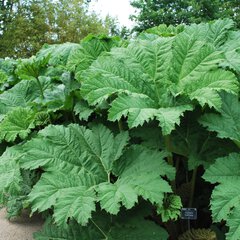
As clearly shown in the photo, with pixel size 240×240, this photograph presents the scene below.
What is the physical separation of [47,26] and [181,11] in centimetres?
679

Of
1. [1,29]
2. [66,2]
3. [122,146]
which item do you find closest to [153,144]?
[122,146]

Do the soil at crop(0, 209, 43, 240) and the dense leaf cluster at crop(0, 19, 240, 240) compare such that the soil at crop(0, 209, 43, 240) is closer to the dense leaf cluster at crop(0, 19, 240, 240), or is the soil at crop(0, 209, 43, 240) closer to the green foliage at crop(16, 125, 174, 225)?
the dense leaf cluster at crop(0, 19, 240, 240)

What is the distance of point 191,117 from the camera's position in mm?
2176

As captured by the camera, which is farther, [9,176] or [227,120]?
[9,176]

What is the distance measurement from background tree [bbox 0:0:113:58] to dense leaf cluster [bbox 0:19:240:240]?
53.6ft

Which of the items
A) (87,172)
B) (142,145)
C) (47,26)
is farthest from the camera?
(47,26)

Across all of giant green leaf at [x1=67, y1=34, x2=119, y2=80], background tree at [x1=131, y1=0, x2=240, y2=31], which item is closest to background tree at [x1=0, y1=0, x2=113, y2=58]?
background tree at [x1=131, y1=0, x2=240, y2=31]

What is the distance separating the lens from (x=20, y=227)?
270cm

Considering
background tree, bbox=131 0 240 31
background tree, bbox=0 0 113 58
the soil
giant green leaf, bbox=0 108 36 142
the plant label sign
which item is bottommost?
the soil

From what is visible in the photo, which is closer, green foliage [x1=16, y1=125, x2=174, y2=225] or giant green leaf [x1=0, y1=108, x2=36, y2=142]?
green foliage [x1=16, y1=125, x2=174, y2=225]

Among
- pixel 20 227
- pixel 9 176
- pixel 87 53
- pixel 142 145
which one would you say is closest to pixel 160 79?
pixel 142 145

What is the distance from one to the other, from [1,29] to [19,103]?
18683mm

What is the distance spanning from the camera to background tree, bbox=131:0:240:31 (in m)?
19.0

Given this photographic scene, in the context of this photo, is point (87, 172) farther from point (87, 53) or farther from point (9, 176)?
point (87, 53)
